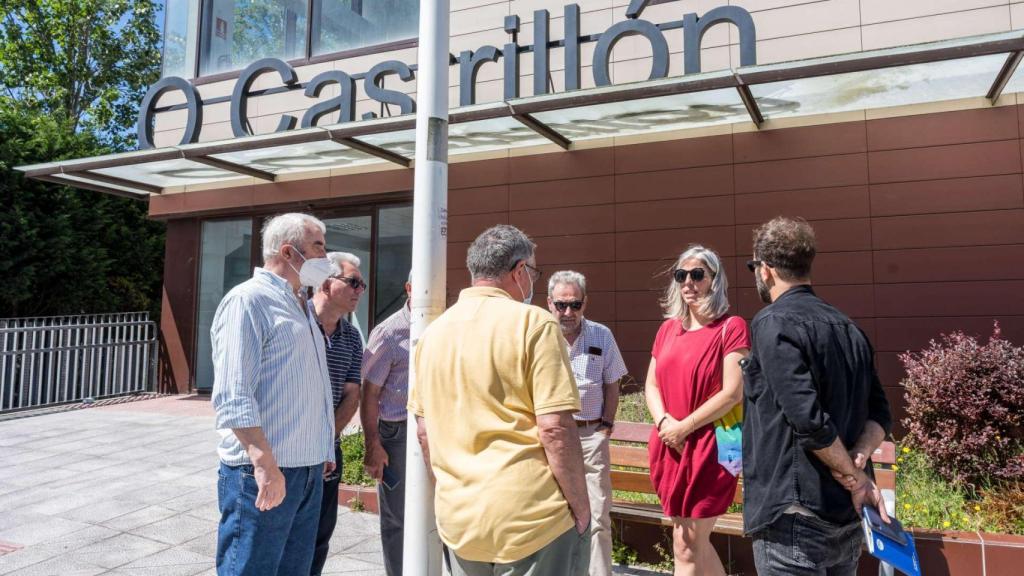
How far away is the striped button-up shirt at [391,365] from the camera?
3588 mm

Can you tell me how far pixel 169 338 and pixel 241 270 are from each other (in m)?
1.81

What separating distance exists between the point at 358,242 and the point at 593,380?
25.6 ft

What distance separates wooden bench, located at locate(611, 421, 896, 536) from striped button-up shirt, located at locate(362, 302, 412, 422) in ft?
5.50

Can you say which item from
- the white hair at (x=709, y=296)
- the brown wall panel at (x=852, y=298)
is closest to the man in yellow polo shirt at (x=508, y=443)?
the white hair at (x=709, y=296)

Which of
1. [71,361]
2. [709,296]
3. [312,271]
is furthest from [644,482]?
[71,361]

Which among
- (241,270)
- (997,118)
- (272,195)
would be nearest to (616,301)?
(997,118)

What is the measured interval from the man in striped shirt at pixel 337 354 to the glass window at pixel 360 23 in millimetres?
7850

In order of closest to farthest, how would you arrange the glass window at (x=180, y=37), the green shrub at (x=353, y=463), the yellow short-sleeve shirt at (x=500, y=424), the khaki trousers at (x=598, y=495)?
the yellow short-sleeve shirt at (x=500, y=424)
the khaki trousers at (x=598, y=495)
the green shrub at (x=353, y=463)
the glass window at (x=180, y=37)

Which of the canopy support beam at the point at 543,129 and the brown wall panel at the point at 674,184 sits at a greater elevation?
the canopy support beam at the point at 543,129

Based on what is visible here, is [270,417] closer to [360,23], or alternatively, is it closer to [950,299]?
[950,299]

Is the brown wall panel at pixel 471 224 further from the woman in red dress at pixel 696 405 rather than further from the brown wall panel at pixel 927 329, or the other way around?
the woman in red dress at pixel 696 405

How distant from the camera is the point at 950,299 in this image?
23.4ft

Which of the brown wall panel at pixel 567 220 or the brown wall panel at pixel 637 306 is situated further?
the brown wall panel at pixel 567 220

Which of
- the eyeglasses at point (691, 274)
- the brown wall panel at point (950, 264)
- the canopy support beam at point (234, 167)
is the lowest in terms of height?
the eyeglasses at point (691, 274)
